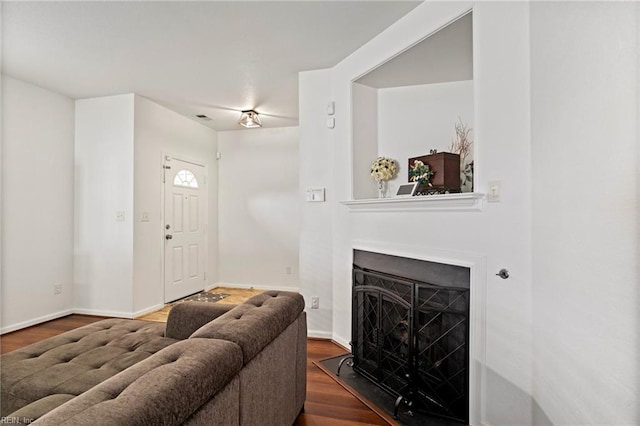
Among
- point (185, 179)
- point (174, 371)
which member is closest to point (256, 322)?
point (174, 371)

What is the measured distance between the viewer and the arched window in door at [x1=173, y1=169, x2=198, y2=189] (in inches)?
185

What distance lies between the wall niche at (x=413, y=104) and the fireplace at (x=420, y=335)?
0.77 meters

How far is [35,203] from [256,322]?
3600 millimetres

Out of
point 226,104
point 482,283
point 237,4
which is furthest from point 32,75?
point 482,283

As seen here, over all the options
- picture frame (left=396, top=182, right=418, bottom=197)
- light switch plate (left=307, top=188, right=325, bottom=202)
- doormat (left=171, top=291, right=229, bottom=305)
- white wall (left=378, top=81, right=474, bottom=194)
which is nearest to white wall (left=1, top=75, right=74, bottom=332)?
doormat (left=171, top=291, right=229, bottom=305)

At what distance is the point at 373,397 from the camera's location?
7.32 feet

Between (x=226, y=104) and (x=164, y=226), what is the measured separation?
177 centimetres

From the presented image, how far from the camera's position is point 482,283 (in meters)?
1.83

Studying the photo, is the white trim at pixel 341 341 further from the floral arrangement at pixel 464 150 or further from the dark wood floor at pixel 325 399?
the floral arrangement at pixel 464 150

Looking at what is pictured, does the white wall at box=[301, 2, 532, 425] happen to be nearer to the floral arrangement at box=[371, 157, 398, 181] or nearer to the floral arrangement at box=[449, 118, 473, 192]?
the floral arrangement at box=[449, 118, 473, 192]

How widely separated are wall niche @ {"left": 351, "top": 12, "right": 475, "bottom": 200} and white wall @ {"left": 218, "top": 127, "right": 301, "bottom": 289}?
232 cm

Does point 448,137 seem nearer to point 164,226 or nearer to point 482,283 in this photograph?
point 482,283

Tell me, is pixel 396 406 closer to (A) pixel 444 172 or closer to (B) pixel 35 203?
(A) pixel 444 172

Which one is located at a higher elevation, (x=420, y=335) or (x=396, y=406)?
(x=420, y=335)
